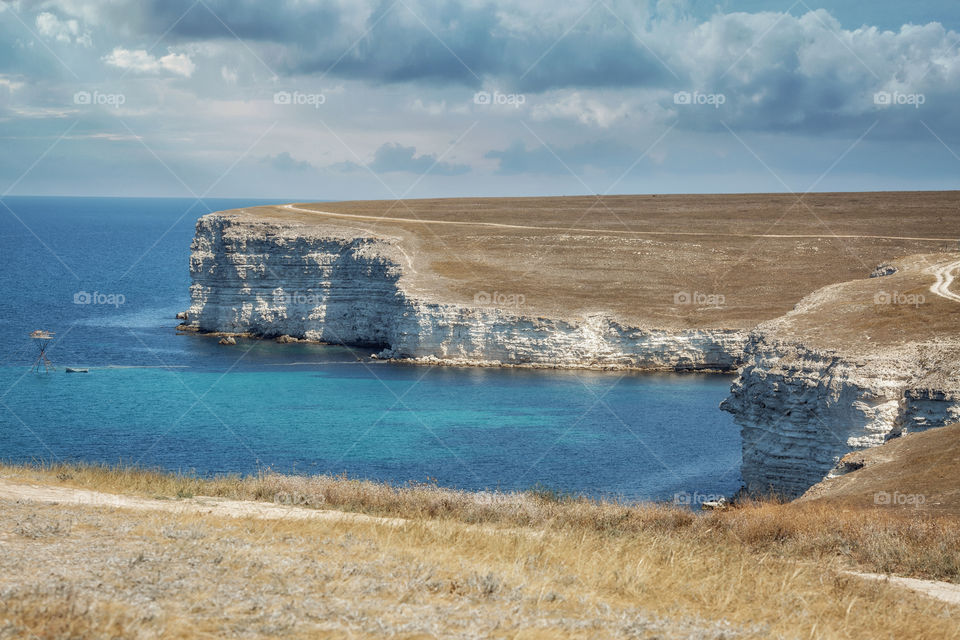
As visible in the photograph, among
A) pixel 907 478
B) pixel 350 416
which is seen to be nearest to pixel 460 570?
pixel 907 478

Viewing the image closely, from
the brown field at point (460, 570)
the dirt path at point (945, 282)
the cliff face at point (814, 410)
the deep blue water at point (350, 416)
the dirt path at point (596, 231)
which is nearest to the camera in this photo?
the brown field at point (460, 570)

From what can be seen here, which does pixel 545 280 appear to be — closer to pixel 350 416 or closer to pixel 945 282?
pixel 350 416

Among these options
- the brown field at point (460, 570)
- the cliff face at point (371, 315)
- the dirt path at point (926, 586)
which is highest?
the cliff face at point (371, 315)

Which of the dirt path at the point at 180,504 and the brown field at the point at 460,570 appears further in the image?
the dirt path at the point at 180,504

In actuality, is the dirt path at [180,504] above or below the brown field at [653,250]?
below

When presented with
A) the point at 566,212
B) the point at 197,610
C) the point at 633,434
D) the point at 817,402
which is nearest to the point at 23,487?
the point at 197,610

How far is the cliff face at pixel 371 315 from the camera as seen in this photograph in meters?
64.7

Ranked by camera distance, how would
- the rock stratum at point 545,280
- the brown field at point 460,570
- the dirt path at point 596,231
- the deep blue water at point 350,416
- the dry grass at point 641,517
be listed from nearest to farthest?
the brown field at point 460,570, the dry grass at point 641,517, the deep blue water at point 350,416, the rock stratum at point 545,280, the dirt path at point 596,231

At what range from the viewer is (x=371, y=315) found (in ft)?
239

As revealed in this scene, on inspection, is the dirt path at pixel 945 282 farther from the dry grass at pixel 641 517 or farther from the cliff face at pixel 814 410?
the dry grass at pixel 641 517

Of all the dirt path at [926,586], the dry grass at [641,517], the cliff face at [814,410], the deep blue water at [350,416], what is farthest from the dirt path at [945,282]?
the dirt path at [926,586]

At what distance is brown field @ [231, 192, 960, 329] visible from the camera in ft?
229

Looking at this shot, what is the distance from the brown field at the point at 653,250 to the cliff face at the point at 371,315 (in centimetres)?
171

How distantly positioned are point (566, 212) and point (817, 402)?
86678 millimetres
